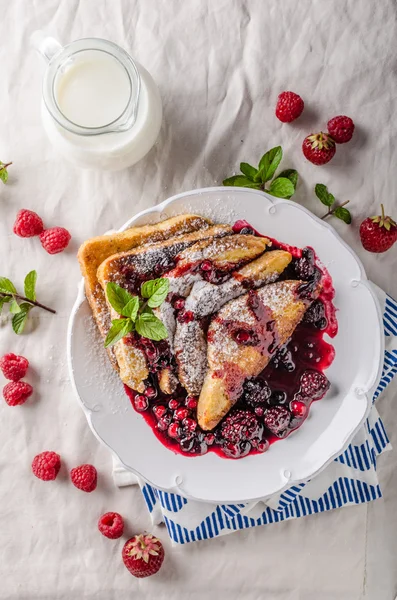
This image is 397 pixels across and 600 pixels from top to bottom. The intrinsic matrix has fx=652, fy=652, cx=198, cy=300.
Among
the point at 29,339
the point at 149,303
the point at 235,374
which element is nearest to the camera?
the point at 149,303

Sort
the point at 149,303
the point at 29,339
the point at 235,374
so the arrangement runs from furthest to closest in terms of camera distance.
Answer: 1. the point at 29,339
2. the point at 235,374
3. the point at 149,303

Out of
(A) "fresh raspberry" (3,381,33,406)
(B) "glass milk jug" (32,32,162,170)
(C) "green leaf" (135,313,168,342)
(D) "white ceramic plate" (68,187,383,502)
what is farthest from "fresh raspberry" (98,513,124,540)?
(B) "glass milk jug" (32,32,162,170)

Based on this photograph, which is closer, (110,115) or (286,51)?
(110,115)

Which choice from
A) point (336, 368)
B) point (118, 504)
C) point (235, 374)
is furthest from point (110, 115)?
point (118, 504)

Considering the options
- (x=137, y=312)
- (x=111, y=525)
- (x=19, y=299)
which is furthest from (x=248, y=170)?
(x=111, y=525)

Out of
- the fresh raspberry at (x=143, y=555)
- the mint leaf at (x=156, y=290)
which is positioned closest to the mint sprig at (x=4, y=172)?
the mint leaf at (x=156, y=290)

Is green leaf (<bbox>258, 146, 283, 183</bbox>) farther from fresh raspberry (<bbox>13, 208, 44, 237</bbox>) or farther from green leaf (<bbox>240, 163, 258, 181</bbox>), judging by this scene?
fresh raspberry (<bbox>13, 208, 44, 237</bbox>)

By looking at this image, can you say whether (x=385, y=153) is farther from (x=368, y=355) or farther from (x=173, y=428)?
(x=173, y=428)
